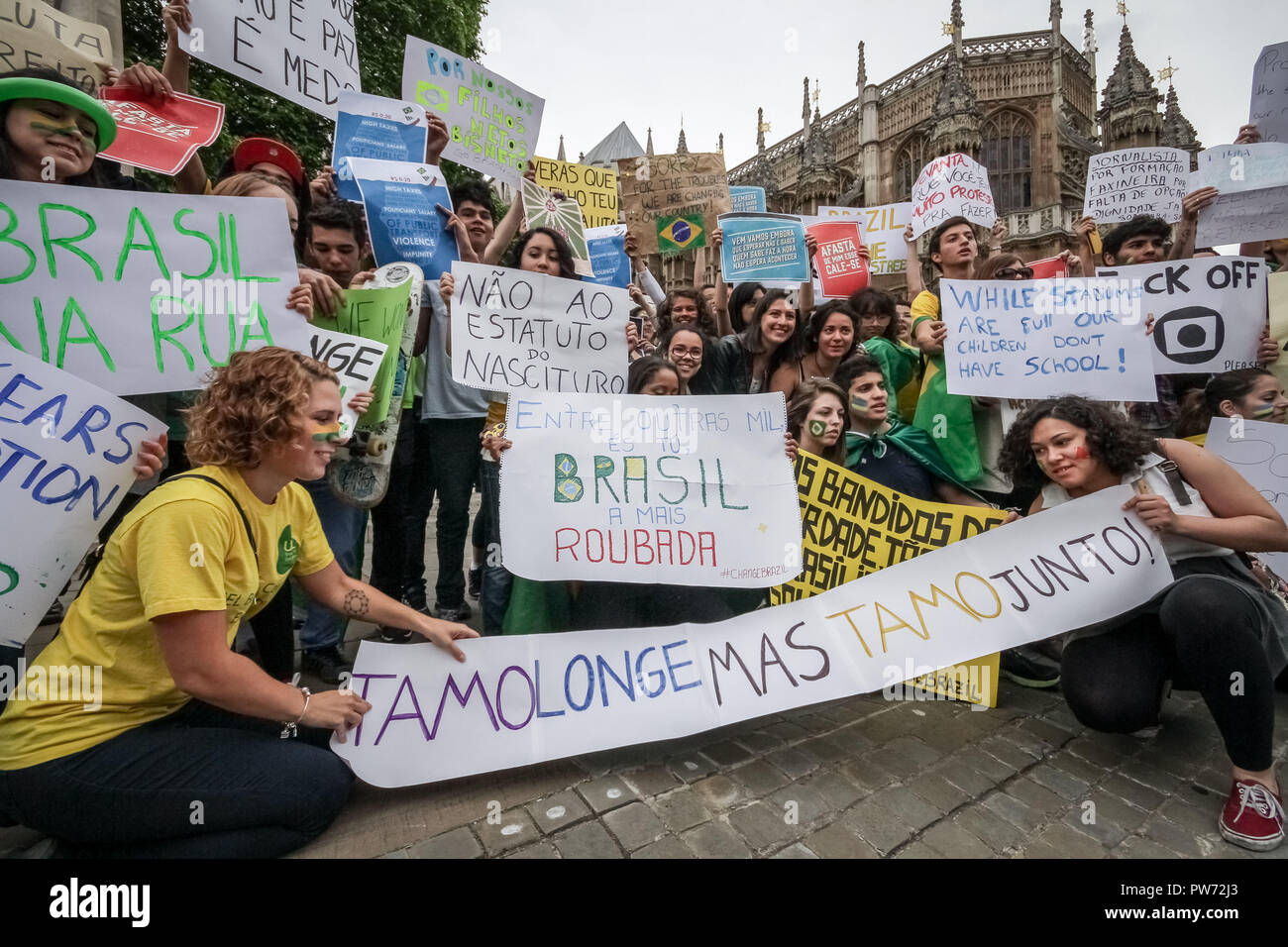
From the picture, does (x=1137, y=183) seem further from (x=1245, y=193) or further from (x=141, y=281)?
(x=141, y=281)

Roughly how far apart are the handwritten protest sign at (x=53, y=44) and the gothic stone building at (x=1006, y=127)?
106ft

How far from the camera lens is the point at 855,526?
3.13 meters

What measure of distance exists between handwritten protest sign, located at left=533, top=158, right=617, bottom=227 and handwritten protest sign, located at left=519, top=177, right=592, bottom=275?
1.07 meters

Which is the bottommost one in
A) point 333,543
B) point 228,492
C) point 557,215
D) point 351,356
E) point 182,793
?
point 182,793

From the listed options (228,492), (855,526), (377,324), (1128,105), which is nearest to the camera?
(228,492)

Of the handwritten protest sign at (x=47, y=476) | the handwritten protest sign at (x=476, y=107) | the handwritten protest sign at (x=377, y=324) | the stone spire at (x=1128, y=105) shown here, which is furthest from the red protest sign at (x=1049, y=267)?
the stone spire at (x=1128, y=105)

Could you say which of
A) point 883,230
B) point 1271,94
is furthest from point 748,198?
point 1271,94

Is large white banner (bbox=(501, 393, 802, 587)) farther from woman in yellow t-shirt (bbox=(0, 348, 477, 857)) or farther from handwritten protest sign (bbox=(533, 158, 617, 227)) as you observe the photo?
handwritten protest sign (bbox=(533, 158, 617, 227))

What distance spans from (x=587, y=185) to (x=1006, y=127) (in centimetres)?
4120

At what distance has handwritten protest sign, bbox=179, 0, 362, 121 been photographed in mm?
3160

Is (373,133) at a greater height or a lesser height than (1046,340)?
greater

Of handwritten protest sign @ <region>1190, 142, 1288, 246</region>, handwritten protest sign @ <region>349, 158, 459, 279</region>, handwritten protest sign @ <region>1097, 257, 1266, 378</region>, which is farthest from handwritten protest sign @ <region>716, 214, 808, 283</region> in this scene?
handwritten protest sign @ <region>1190, 142, 1288, 246</region>

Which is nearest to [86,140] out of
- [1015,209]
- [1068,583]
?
[1068,583]

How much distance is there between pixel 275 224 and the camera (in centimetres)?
249
